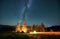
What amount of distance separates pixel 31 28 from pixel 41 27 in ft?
17.8

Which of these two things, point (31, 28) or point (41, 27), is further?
point (41, 27)

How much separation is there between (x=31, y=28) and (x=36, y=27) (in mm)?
2139

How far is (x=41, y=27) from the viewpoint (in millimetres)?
56938

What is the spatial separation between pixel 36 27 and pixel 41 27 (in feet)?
11.2

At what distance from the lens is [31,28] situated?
53000mm

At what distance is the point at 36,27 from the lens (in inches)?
2132
